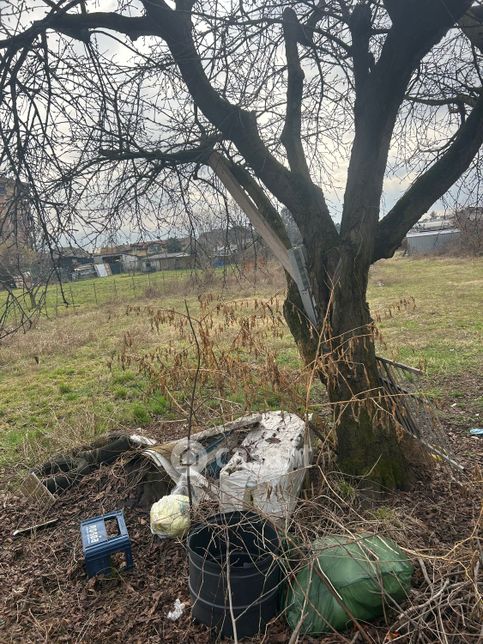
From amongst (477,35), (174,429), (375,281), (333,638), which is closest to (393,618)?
(333,638)

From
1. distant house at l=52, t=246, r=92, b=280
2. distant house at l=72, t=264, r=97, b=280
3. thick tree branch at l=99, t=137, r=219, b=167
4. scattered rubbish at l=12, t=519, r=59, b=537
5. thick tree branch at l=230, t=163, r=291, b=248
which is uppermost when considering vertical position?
thick tree branch at l=99, t=137, r=219, b=167

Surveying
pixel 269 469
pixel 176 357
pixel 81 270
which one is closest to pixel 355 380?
pixel 269 469

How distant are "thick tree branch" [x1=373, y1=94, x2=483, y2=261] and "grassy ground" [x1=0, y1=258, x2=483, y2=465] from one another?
476 millimetres

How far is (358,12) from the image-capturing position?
302 cm

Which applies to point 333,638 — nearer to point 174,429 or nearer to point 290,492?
point 290,492

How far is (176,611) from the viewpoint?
260 centimetres

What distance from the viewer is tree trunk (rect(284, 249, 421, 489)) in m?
3.21

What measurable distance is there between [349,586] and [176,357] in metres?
1.48

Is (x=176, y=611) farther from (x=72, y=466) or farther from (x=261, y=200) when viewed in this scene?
(x=261, y=200)

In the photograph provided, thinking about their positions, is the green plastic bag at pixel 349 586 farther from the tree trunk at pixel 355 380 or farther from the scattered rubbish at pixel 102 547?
the scattered rubbish at pixel 102 547

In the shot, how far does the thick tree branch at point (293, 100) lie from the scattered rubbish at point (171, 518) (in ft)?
7.95

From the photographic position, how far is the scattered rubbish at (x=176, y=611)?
256cm

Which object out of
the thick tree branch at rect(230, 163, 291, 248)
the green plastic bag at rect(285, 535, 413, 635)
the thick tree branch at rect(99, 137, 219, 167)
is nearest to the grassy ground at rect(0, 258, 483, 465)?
the thick tree branch at rect(230, 163, 291, 248)

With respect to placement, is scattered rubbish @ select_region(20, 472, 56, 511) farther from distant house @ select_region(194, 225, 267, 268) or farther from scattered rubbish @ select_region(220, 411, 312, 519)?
distant house @ select_region(194, 225, 267, 268)
